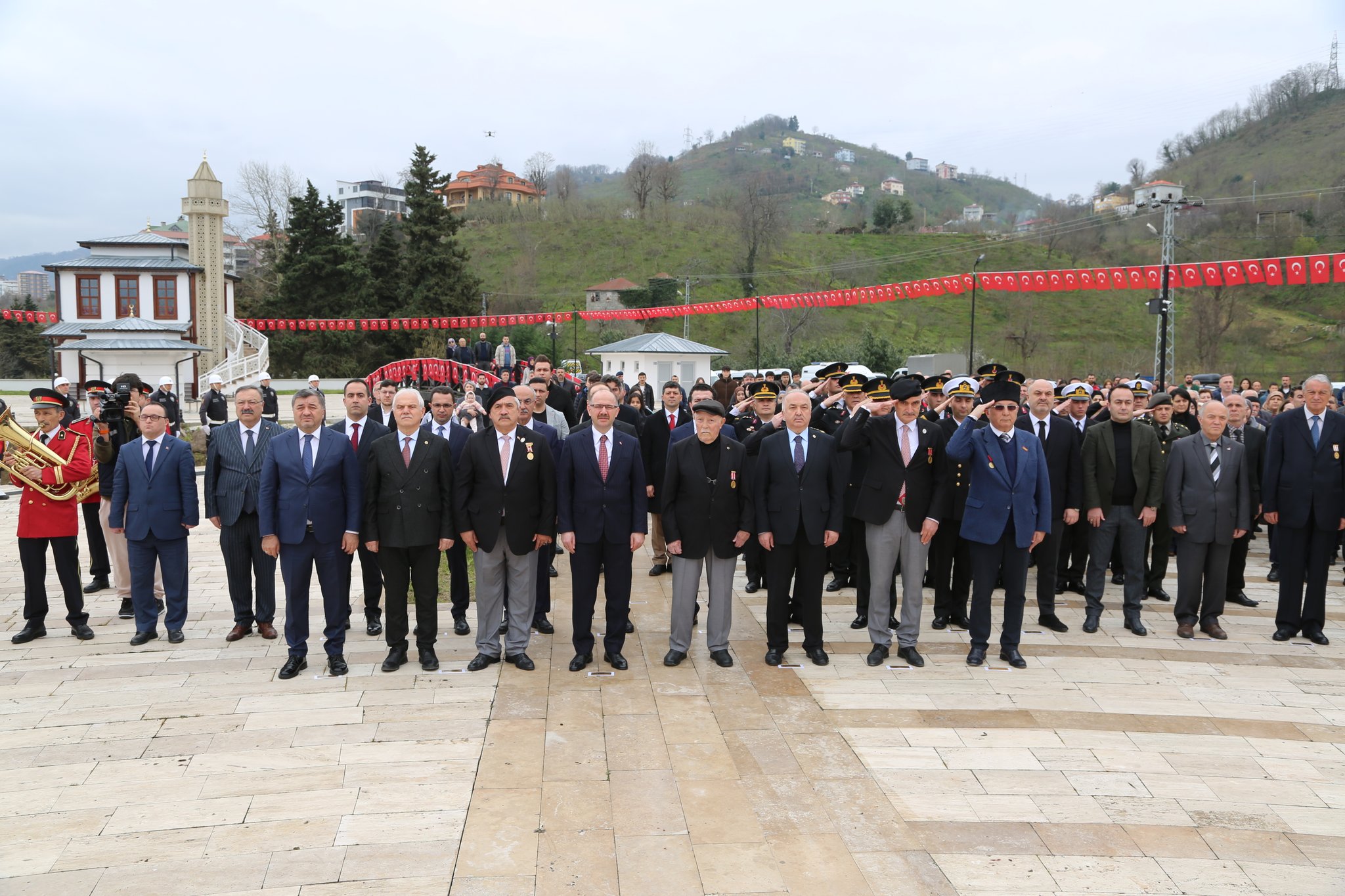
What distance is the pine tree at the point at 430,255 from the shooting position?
148 ft

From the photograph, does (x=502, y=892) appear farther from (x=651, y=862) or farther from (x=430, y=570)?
(x=430, y=570)

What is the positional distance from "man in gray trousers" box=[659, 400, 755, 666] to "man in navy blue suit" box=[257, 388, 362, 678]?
2.26 metres

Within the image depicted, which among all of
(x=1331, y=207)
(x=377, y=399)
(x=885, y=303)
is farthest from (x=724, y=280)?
(x=377, y=399)

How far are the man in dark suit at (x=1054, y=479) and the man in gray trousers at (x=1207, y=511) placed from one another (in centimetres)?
79

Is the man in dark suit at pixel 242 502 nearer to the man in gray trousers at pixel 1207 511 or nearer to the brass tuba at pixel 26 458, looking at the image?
the brass tuba at pixel 26 458

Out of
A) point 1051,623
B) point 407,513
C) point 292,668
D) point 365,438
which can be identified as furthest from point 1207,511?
point 292,668

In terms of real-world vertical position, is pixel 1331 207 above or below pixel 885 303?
above

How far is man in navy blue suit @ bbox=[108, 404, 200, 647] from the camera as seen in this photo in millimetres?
6699

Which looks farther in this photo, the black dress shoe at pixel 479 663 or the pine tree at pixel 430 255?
the pine tree at pixel 430 255

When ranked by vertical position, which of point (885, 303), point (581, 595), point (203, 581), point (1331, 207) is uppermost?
point (1331, 207)

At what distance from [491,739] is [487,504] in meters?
1.68

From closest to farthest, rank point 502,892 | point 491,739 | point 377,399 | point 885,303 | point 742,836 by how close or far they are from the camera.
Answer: point 502,892, point 742,836, point 491,739, point 377,399, point 885,303

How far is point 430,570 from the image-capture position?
625 cm

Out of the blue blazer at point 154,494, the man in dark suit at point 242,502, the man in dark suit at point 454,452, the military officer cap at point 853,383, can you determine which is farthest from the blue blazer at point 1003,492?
the blue blazer at point 154,494
